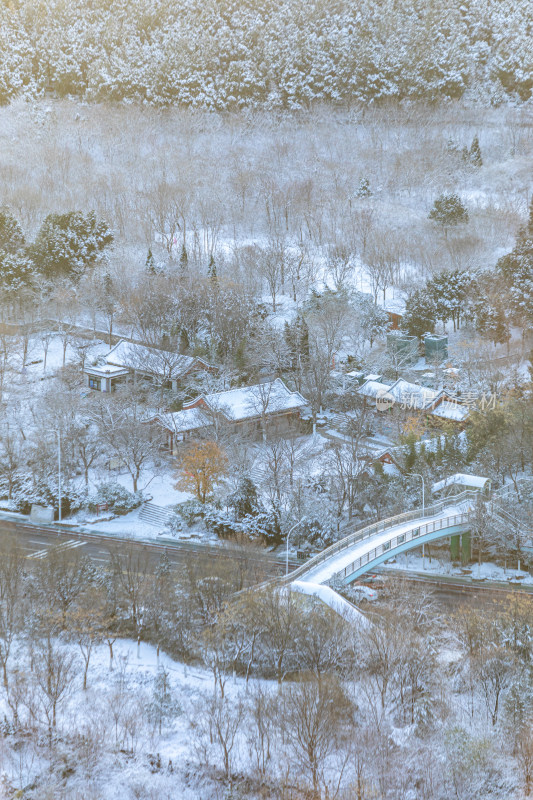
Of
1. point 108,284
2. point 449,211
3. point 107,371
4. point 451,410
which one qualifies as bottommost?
point 451,410

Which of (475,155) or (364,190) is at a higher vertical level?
(475,155)

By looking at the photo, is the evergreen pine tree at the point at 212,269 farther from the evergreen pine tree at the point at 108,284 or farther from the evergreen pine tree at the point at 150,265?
the evergreen pine tree at the point at 108,284

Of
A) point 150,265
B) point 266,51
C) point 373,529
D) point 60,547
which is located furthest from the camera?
point 266,51

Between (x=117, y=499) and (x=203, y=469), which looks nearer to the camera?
(x=203, y=469)

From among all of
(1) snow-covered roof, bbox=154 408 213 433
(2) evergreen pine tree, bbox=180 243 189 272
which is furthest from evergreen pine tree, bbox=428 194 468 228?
(1) snow-covered roof, bbox=154 408 213 433

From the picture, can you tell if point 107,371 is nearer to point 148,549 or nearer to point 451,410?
point 148,549

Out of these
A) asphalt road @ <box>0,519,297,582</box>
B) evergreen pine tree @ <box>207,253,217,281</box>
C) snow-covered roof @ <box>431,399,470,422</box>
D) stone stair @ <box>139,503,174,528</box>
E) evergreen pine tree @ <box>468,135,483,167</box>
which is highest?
evergreen pine tree @ <box>468,135,483,167</box>

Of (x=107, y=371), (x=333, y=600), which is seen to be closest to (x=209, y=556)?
(x=333, y=600)

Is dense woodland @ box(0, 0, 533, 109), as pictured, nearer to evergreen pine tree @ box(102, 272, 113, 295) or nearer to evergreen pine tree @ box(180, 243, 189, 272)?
evergreen pine tree @ box(180, 243, 189, 272)
